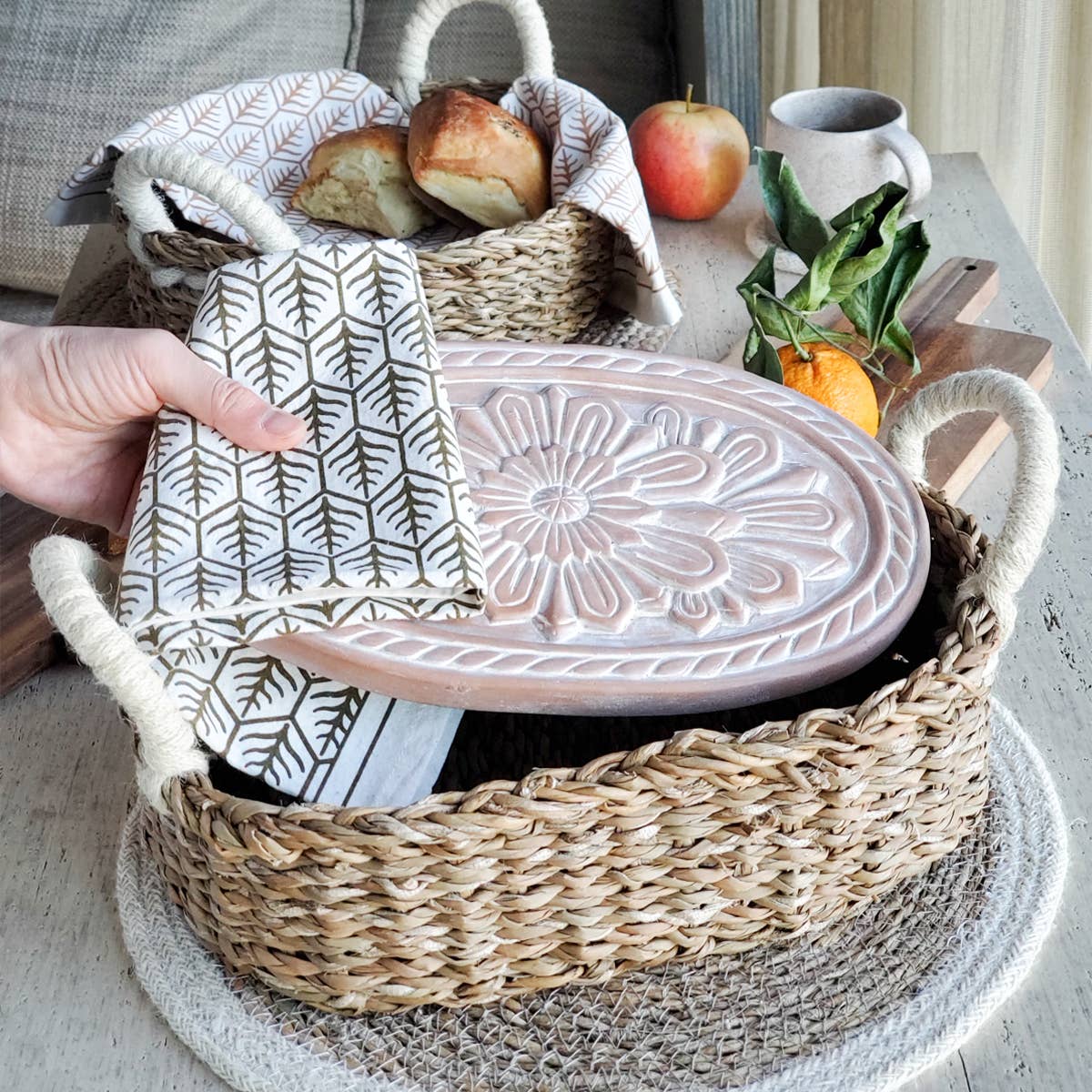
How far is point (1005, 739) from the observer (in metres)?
0.66

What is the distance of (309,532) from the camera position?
0.51 m

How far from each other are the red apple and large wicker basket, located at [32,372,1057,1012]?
0.67 m

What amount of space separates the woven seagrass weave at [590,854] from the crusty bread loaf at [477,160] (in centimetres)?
57

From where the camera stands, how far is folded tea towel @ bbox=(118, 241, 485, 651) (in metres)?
0.49

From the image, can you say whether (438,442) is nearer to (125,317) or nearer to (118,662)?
(118,662)

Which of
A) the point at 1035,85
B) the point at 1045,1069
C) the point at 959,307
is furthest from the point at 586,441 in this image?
the point at 1035,85

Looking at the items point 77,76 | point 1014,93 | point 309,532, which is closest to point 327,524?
point 309,532

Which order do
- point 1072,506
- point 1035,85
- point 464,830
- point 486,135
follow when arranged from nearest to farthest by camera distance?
point 464,830
point 1072,506
point 486,135
point 1035,85

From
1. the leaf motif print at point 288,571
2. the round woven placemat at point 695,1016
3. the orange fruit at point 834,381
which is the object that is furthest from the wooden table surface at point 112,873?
the leaf motif print at point 288,571

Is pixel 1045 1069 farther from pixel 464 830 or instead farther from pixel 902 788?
pixel 464 830

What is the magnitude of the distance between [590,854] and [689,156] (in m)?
0.84

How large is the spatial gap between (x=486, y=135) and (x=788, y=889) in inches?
25.7

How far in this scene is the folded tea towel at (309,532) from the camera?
0.49 m

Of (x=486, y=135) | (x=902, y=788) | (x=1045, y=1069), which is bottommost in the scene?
(x=1045, y=1069)
